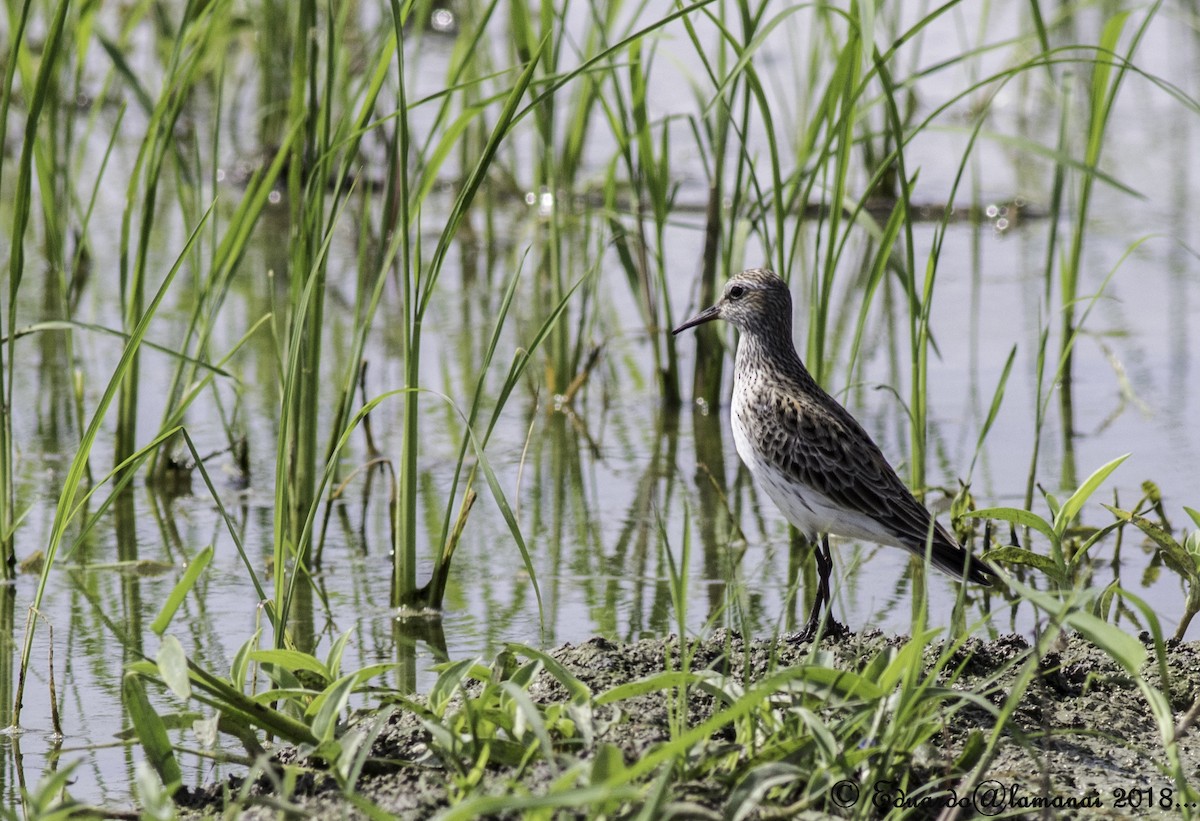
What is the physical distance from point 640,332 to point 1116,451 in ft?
8.56

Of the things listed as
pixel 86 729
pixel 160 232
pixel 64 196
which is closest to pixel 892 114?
pixel 86 729

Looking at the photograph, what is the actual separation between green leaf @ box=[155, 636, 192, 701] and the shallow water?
0.64 metres

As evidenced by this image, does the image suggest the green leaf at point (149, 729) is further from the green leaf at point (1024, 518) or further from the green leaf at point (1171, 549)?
the green leaf at point (1171, 549)

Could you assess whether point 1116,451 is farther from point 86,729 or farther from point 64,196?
point 64,196

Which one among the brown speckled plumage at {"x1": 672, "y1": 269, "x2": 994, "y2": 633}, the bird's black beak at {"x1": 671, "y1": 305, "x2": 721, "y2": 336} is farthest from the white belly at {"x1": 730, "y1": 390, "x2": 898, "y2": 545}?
the bird's black beak at {"x1": 671, "y1": 305, "x2": 721, "y2": 336}

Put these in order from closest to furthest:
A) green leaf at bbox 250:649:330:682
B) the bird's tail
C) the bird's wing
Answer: green leaf at bbox 250:649:330:682
the bird's tail
the bird's wing

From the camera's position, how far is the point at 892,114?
5105mm

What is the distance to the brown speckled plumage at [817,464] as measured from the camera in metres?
4.94

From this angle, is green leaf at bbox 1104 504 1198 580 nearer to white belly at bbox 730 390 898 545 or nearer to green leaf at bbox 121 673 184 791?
white belly at bbox 730 390 898 545

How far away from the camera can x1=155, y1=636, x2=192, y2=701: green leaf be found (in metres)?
3.23

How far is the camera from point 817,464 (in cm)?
506

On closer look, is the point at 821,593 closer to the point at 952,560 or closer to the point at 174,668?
the point at 952,560
